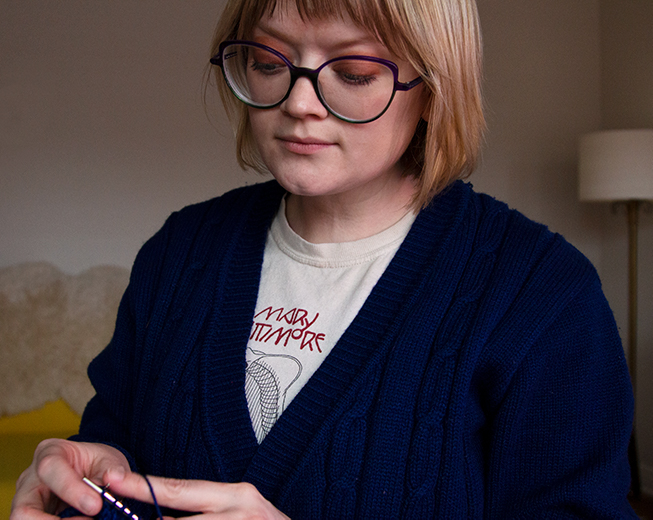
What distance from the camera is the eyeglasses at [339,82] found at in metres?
0.73

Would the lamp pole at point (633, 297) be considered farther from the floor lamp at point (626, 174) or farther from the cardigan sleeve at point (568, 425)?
A: the cardigan sleeve at point (568, 425)

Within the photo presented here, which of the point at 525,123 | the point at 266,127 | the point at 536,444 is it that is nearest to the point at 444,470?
the point at 536,444

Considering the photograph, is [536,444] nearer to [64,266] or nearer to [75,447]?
[75,447]

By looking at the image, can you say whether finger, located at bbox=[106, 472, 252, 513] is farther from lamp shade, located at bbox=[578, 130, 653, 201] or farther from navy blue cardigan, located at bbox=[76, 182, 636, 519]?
lamp shade, located at bbox=[578, 130, 653, 201]

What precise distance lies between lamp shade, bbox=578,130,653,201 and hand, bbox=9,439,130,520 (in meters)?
2.68

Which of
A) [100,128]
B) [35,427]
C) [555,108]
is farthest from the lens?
[555,108]

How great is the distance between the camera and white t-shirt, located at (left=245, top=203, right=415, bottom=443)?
0.83m

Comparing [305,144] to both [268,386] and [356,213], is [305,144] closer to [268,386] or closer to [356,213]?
[356,213]

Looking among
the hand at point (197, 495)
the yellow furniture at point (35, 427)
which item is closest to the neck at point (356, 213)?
the hand at point (197, 495)

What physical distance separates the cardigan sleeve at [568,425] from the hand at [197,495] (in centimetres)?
32

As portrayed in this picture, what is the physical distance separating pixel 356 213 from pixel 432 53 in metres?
0.26

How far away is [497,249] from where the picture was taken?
2.75 ft

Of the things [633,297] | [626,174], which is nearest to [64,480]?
[626,174]

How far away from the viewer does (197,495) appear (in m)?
0.63
